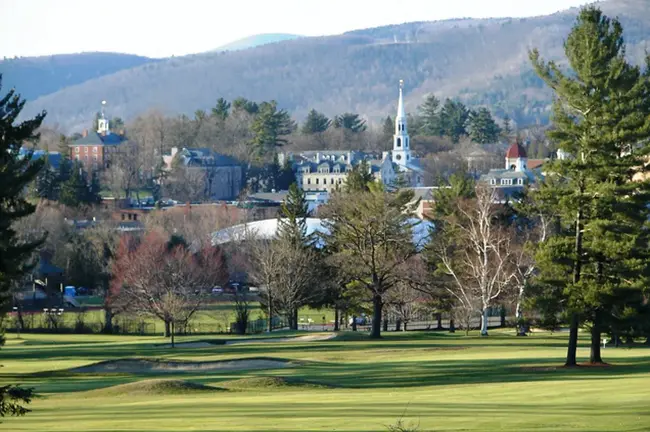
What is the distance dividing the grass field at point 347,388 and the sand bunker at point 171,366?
531 millimetres

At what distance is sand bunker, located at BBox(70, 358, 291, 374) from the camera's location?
190 ft

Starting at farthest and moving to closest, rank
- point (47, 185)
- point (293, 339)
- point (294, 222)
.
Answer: point (47, 185), point (294, 222), point (293, 339)

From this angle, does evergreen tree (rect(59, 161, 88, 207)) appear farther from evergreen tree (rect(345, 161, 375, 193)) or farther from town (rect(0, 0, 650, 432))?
evergreen tree (rect(345, 161, 375, 193))

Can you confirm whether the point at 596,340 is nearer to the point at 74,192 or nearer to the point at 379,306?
the point at 379,306

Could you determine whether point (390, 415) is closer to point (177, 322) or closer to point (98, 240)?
point (177, 322)

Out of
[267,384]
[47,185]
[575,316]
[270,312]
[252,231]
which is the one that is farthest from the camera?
[47,185]

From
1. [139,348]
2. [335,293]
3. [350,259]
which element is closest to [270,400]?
[139,348]

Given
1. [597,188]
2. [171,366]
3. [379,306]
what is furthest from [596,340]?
[379,306]

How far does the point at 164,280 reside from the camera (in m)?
89.9

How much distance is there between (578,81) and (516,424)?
76.3ft

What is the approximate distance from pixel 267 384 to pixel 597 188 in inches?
548

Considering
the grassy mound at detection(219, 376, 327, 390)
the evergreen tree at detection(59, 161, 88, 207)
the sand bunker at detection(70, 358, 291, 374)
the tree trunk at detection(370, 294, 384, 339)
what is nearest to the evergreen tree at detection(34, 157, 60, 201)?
the evergreen tree at detection(59, 161, 88, 207)

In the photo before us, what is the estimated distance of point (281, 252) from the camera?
8650cm

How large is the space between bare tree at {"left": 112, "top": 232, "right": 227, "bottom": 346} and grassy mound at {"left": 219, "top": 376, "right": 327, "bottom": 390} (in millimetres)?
30052
